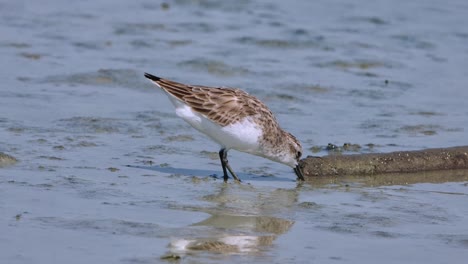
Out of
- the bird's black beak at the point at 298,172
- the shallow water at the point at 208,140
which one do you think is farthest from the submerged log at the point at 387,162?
the shallow water at the point at 208,140

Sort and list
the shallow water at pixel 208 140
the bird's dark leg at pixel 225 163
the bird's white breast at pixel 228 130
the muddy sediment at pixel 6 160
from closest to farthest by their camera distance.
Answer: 1. the shallow water at pixel 208 140
2. the muddy sediment at pixel 6 160
3. the bird's dark leg at pixel 225 163
4. the bird's white breast at pixel 228 130

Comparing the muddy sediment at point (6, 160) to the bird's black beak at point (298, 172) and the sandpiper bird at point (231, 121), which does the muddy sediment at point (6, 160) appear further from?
the bird's black beak at point (298, 172)

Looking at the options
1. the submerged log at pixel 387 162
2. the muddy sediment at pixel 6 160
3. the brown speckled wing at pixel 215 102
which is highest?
the brown speckled wing at pixel 215 102

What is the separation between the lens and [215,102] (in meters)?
10.7

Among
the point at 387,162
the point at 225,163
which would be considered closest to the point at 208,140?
the point at 225,163

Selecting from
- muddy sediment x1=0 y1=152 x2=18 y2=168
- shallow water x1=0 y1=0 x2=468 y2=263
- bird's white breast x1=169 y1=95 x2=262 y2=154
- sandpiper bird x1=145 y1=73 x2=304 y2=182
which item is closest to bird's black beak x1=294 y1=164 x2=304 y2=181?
sandpiper bird x1=145 y1=73 x2=304 y2=182

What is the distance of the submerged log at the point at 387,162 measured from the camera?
10797 millimetres

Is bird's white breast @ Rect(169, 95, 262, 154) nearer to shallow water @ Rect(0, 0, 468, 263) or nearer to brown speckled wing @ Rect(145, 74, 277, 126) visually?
brown speckled wing @ Rect(145, 74, 277, 126)

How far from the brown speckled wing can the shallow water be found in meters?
0.57

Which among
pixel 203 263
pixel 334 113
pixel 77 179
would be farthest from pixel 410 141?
pixel 203 263

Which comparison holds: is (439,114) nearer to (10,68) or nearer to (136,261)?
(10,68)

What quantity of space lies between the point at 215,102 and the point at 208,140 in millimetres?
1343

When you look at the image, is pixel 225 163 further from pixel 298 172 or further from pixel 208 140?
pixel 208 140

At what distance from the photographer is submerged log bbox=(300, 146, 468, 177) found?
1080 centimetres
